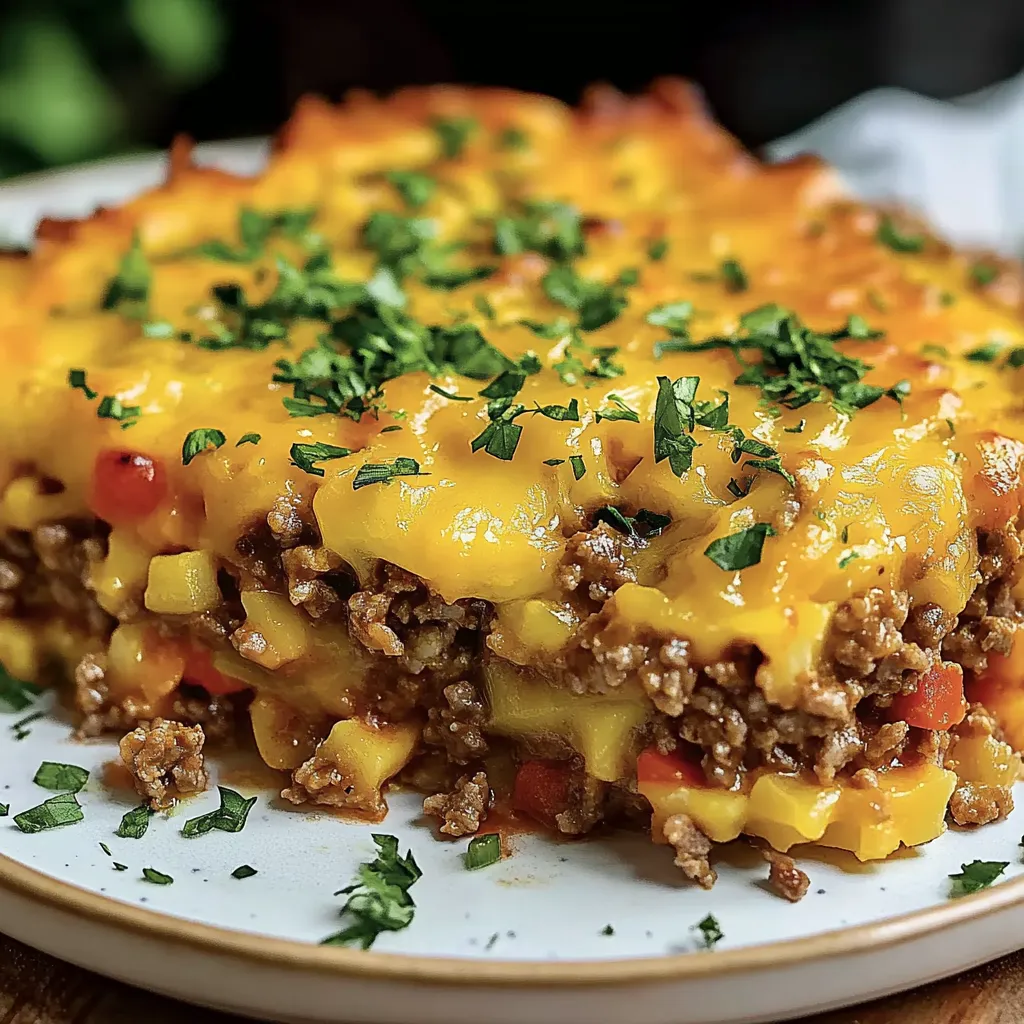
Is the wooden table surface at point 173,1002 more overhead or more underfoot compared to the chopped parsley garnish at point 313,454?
more underfoot

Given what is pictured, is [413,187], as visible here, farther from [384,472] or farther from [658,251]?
[384,472]

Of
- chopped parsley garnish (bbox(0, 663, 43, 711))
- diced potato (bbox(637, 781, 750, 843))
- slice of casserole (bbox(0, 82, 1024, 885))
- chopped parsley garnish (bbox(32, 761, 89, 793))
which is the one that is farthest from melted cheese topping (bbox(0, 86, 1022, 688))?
chopped parsley garnish (bbox(32, 761, 89, 793))

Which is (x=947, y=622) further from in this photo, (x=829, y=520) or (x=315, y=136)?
(x=315, y=136)

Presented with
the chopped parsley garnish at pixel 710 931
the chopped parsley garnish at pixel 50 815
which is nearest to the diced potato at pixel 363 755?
the chopped parsley garnish at pixel 50 815

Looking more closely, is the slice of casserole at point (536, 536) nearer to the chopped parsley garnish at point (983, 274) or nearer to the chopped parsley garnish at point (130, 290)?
the chopped parsley garnish at point (130, 290)

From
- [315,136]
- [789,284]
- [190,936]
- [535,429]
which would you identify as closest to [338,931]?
[190,936]

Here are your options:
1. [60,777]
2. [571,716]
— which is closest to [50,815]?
[60,777]
